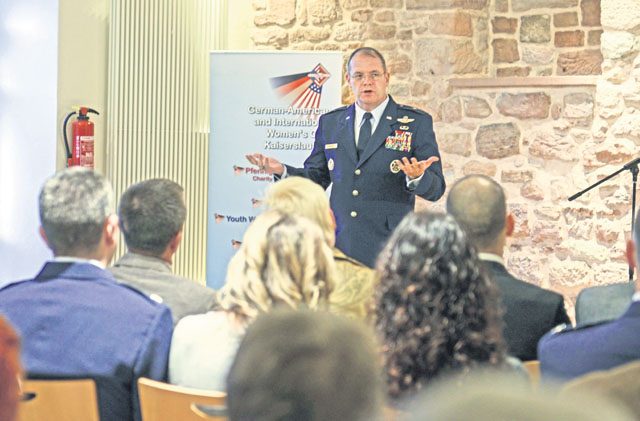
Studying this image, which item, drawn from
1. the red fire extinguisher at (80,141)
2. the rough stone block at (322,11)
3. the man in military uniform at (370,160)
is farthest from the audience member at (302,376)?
the rough stone block at (322,11)

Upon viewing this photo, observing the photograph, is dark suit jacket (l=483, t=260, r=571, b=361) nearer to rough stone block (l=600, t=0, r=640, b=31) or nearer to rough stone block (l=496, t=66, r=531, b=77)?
rough stone block (l=600, t=0, r=640, b=31)

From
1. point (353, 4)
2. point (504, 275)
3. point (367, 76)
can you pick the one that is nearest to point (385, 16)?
point (353, 4)

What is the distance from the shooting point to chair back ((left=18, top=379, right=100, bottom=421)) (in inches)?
95.0

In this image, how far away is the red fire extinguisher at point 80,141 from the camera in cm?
669

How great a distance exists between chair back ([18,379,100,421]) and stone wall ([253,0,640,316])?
492cm

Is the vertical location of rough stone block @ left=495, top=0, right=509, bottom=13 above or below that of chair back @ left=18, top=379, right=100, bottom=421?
above

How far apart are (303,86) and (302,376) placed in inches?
236

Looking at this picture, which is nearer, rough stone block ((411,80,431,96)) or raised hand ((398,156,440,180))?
raised hand ((398,156,440,180))

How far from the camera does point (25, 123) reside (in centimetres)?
660

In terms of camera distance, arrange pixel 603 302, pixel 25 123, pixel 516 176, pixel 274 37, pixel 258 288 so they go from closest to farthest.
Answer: pixel 258 288 < pixel 603 302 < pixel 25 123 < pixel 516 176 < pixel 274 37

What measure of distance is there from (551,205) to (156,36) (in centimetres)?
294

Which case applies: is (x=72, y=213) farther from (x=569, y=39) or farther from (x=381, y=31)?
(x=569, y=39)

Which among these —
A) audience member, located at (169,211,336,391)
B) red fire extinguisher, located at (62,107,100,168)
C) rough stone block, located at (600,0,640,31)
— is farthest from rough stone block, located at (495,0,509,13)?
audience member, located at (169,211,336,391)

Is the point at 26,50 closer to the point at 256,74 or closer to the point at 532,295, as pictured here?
the point at 256,74
